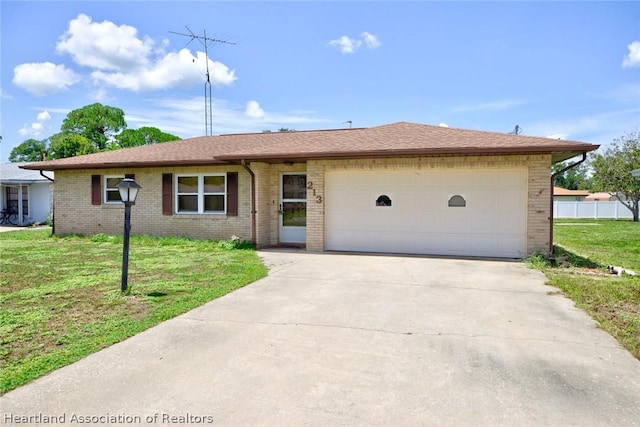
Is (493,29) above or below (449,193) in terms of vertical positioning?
above

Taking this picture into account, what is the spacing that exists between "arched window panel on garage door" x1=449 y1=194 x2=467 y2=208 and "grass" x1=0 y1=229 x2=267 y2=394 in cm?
511

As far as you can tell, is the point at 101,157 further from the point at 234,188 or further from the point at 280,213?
the point at 280,213

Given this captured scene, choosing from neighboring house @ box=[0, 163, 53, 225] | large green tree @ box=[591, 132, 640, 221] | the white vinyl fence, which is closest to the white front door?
neighboring house @ box=[0, 163, 53, 225]

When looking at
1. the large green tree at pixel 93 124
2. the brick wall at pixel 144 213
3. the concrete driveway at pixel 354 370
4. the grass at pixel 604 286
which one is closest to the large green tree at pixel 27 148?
the large green tree at pixel 93 124

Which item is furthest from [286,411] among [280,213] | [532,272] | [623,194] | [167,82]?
[623,194]

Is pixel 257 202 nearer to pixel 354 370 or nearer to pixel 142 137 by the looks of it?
pixel 354 370

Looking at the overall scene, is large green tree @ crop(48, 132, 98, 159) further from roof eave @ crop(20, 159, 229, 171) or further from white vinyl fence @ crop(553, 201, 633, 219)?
white vinyl fence @ crop(553, 201, 633, 219)

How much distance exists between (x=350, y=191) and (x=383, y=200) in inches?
36.5

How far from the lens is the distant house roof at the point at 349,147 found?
9039mm

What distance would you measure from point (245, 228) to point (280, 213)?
1.16m

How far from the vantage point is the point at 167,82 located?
946 inches

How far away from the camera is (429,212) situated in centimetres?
1018

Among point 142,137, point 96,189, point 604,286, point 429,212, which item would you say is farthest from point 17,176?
point 604,286

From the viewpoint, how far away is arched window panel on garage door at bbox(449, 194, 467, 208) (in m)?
9.91
